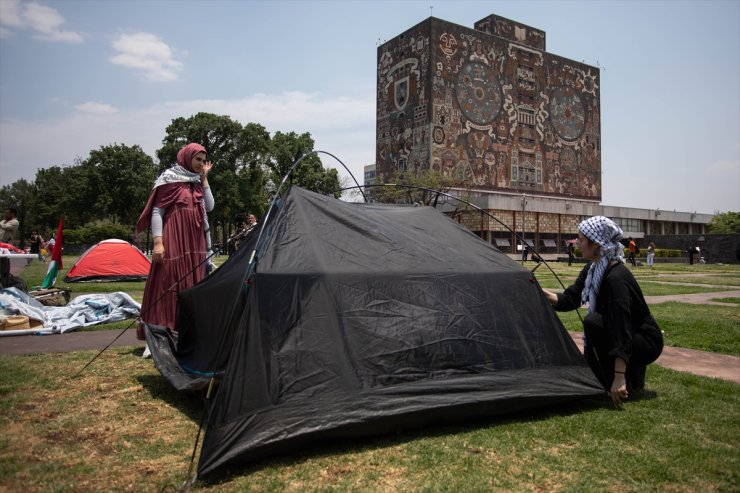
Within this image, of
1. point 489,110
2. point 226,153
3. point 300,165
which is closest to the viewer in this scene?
point 226,153

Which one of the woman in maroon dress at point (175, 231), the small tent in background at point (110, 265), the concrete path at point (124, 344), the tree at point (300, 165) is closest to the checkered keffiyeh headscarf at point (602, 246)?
the concrete path at point (124, 344)

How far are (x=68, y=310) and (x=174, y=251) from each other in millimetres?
3524

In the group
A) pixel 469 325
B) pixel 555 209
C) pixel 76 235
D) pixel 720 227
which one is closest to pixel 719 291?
pixel 469 325

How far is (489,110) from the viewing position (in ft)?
143

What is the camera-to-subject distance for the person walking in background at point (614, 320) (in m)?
3.51

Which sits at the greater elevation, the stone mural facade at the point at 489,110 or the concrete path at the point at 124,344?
the stone mural facade at the point at 489,110

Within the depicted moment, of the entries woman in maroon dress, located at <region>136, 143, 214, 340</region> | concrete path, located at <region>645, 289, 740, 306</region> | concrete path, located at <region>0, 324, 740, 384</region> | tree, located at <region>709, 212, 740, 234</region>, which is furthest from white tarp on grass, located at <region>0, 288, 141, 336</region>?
tree, located at <region>709, 212, 740, 234</region>

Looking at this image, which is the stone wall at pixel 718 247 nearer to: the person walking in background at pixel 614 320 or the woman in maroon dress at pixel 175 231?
the person walking in background at pixel 614 320

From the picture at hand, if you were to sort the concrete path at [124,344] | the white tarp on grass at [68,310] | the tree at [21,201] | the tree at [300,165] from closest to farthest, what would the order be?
the concrete path at [124,344], the white tarp on grass at [68,310], the tree at [300,165], the tree at [21,201]

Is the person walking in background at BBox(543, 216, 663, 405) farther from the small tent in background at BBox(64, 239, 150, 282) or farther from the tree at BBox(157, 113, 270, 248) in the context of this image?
the tree at BBox(157, 113, 270, 248)

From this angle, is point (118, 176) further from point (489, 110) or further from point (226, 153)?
point (489, 110)

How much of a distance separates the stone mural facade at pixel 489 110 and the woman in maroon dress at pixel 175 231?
36.4 m

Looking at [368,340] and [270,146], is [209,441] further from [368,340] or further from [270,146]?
[270,146]

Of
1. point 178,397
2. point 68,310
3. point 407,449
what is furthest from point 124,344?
point 407,449
